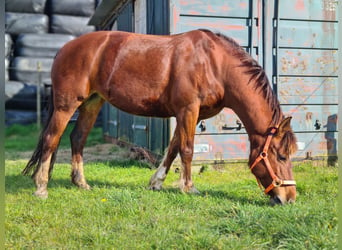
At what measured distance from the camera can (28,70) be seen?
1198cm

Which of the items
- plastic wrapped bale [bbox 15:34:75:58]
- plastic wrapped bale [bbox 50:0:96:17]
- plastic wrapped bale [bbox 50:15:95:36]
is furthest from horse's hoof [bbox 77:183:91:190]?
plastic wrapped bale [bbox 50:0:96:17]

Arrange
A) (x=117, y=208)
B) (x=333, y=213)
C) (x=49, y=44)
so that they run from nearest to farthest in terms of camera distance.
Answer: (x=333, y=213) → (x=117, y=208) → (x=49, y=44)

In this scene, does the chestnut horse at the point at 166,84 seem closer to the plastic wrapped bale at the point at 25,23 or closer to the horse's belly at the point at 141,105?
the horse's belly at the point at 141,105

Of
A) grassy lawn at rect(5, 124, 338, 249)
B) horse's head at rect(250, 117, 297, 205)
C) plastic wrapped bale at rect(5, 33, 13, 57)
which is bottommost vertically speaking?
grassy lawn at rect(5, 124, 338, 249)

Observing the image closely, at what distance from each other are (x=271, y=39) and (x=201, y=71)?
2231mm

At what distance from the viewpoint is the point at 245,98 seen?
3.65m

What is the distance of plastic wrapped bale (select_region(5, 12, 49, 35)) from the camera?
12.0 m

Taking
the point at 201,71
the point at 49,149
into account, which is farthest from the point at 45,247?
the point at 201,71

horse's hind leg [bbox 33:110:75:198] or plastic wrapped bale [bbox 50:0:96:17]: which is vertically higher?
plastic wrapped bale [bbox 50:0:96:17]

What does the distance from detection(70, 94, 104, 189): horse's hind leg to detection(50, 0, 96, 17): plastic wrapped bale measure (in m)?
9.23

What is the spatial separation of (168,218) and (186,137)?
107 centimetres

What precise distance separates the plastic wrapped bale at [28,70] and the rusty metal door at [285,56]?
317 inches

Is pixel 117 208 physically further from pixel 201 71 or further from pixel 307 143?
pixel 307 143

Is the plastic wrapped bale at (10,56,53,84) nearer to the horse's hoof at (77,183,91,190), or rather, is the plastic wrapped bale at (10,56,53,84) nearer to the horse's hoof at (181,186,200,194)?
the horse's hoof at (77,183,91,190)
